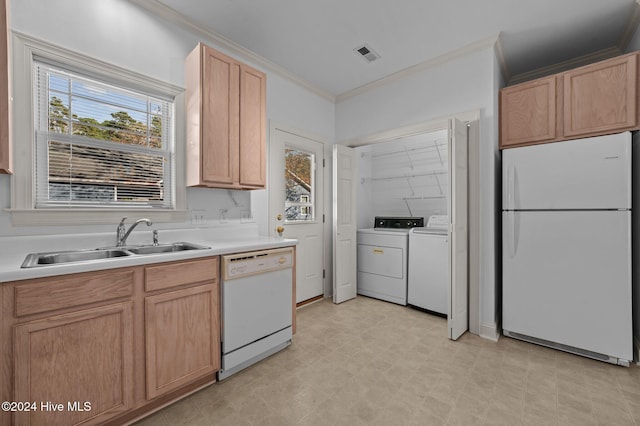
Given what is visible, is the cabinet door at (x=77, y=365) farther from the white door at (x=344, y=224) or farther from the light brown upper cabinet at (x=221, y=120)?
the white door at (x=344, y=224)

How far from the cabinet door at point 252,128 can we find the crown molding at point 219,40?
463 millimetres

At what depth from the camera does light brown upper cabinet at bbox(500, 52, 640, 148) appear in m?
2.14

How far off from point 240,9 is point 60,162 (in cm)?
177

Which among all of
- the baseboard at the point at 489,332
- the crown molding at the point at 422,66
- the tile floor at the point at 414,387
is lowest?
the tile floor at the point at 414,387

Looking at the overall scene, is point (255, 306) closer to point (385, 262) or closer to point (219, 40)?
point (385, 262)

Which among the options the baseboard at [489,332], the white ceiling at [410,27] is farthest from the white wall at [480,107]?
the white ceiling at [410,27]

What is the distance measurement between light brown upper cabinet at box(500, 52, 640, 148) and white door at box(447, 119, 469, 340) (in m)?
0.49

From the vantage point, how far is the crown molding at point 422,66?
2.62 meters

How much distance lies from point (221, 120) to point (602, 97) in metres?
3.15

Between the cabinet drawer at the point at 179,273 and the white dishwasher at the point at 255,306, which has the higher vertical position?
the cabinet drawer at the point at 179,273

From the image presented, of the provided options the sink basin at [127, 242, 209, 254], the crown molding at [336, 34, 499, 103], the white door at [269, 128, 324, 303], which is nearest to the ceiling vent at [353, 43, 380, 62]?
the crown molding at [336, 34, 499, 103]

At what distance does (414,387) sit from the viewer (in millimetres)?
1867

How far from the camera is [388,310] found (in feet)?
10.9

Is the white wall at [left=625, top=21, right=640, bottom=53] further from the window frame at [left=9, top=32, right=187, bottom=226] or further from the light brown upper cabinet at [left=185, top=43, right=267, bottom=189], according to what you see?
the window frame at [left=9, top=32, right=187, bottom=226]
